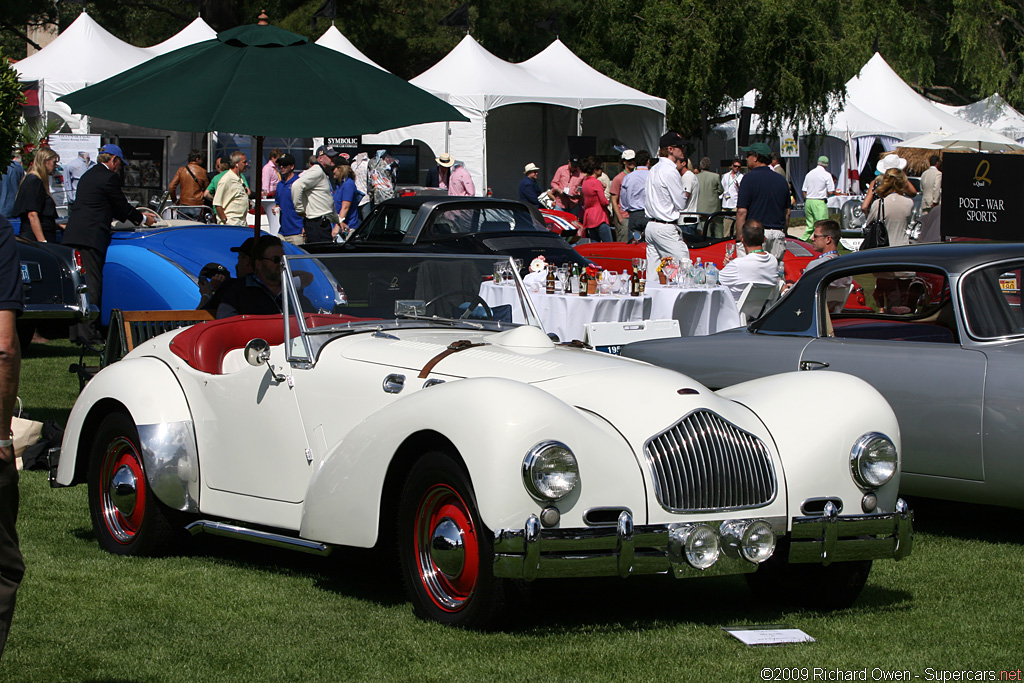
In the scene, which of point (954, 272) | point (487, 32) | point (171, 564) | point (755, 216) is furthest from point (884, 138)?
point (171, 564)

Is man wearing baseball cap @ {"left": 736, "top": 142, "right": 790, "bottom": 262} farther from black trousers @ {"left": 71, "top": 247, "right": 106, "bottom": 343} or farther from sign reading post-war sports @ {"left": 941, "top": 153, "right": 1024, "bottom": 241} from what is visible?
black trousers @ {"left": 71, "top": 247, "right": 106, "bottom": 343}

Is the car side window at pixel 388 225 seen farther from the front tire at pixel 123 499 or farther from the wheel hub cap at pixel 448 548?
the wheel hub cap at pixel 448 548

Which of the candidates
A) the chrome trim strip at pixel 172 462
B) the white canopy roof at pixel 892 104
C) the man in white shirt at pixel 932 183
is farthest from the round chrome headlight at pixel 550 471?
the white canopy roof at pixel 892 104

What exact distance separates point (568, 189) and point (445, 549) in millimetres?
18506

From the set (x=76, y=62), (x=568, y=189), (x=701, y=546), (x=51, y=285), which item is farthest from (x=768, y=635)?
(x=76, y=62)

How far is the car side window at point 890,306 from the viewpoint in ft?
22.9

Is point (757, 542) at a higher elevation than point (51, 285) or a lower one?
lower

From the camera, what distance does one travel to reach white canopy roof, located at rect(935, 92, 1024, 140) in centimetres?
3816

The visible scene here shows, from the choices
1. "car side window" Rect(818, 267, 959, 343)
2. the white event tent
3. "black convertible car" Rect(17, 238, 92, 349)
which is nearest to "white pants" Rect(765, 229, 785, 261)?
"car side window" Rect(818, 267, 959, 343)

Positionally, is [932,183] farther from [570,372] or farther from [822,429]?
[570,372]

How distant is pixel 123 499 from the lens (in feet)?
20.2

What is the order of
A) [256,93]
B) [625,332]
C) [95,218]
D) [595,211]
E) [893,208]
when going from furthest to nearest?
[595,211] < [893,208] < [95,218] < [625,332] < [256,93]

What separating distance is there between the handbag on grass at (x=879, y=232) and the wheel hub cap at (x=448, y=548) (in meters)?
11.4

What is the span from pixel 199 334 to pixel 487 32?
38263 mm
